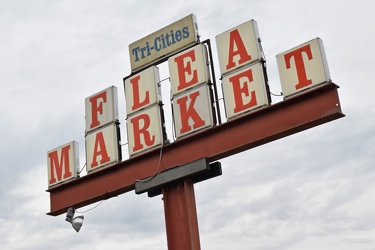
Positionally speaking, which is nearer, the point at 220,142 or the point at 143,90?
the point at 220,142

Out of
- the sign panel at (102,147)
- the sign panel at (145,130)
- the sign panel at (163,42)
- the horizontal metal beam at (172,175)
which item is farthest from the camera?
the sign panel at (102,147)

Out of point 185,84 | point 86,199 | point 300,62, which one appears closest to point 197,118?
point 185,84

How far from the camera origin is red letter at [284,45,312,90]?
47.2 ft

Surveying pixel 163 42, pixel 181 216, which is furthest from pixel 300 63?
pixel 181 216

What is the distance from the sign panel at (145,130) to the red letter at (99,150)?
887 mm

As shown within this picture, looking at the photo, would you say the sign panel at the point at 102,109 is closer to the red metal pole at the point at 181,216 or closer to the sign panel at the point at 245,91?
the red metal pole at the point at 181,216

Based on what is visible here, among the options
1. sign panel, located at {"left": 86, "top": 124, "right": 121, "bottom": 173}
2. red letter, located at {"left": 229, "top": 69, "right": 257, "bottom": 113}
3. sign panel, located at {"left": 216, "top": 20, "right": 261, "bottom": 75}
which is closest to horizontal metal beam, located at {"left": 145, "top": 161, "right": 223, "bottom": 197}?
red letter, located at {"left": 229, "top": 69, "right": 257, "bottom": 113}

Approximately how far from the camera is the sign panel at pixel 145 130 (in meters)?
16.2

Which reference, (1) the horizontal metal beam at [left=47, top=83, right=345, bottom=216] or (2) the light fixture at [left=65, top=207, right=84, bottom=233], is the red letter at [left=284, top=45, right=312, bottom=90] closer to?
(1) the horizontal metal beam at [left=47, top=83, right=345, bottom=216]

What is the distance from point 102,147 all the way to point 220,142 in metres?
3.77

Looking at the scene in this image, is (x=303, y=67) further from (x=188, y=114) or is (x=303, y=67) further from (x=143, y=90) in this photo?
(x=143, y=90)

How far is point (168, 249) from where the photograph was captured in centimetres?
1511

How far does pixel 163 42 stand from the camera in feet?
56.9

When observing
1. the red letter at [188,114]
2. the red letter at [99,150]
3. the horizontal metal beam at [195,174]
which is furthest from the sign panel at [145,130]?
the horizontal metal beam at [195,174]
